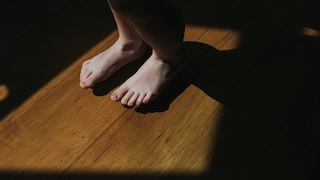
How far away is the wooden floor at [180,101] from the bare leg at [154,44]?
0.05 metres

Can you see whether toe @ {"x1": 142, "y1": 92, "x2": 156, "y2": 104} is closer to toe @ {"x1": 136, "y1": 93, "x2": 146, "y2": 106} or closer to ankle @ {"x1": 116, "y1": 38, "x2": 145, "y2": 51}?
toe @ {"x1": 136, "y1": 93, "x2": 146, "y2": 106}

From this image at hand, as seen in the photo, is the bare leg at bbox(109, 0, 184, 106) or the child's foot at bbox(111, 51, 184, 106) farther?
the child's foot at bbox(111, 51, 184, 106)

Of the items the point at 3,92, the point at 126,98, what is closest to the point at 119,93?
the point at 126,98

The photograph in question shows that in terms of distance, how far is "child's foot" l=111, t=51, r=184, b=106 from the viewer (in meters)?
0.85

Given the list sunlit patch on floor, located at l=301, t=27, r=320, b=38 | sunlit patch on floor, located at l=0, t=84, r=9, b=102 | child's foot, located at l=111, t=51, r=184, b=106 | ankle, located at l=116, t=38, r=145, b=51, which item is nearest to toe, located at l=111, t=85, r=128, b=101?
child's foot, located at l=111, t=51, r=184, b=106

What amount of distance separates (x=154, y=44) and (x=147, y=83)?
0.53 feet

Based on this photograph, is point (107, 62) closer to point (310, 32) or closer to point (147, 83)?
point (147, 83)

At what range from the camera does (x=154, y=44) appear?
72 centimetres

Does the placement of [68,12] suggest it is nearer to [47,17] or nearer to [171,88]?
[47,17]

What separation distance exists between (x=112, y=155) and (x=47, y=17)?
0.48 m

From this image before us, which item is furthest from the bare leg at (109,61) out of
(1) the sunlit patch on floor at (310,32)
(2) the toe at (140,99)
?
(1) the sunlit patch on floor at (310,32)

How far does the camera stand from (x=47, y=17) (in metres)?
1.01

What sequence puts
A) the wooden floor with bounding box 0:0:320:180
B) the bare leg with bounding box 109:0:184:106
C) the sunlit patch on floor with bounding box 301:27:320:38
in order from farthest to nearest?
the sunlit patch on floor with bounding box 301:27:320:38, the wooden floor with bounding box 0:0:320:180, the bare leg with bounding box 109:0:184:106

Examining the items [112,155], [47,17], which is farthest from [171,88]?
[47,17]
